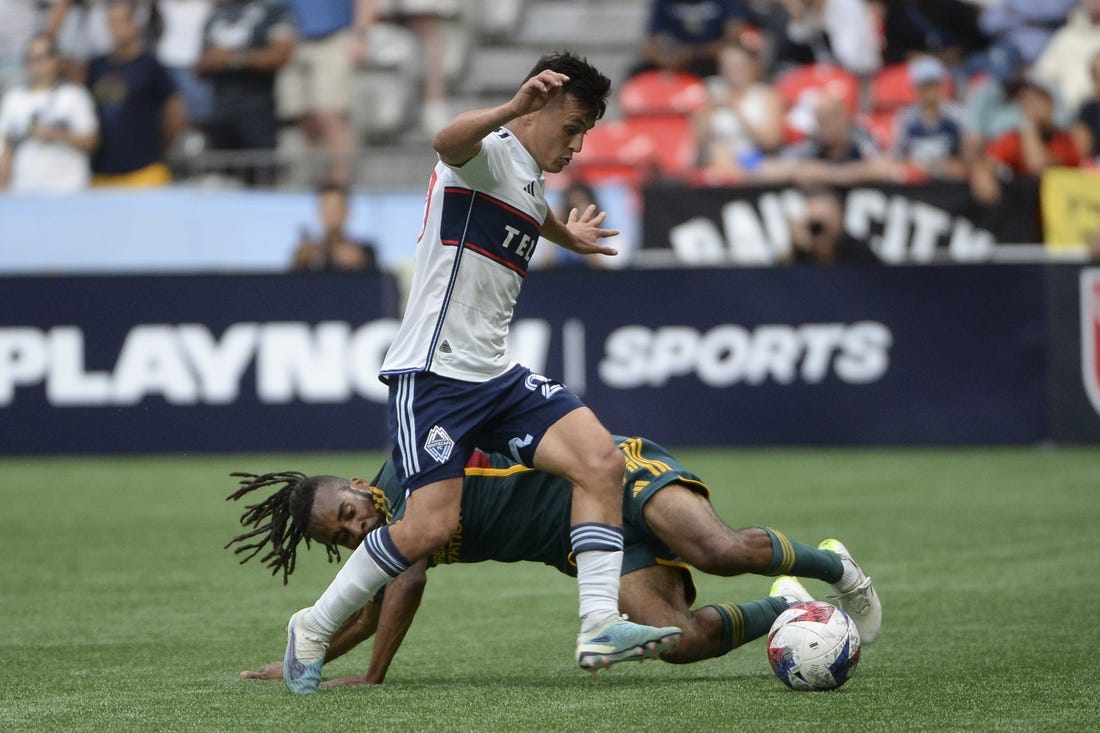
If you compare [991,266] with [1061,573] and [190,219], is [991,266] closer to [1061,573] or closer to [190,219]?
[1061,573]

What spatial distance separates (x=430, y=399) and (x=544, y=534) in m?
0.76

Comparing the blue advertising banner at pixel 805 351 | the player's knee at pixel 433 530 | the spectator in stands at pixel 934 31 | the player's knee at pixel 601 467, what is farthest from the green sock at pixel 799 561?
the spectator in stands at pixel 934 31

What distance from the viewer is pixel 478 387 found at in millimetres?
5922

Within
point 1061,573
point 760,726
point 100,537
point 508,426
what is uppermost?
point 508,426

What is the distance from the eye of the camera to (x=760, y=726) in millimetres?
4973

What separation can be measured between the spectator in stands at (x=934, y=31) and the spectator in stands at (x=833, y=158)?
232 centimetres

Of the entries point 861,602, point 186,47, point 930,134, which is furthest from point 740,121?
point 861,602

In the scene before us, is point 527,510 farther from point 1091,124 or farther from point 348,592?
point 1091,124

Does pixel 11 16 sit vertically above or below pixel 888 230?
→ above

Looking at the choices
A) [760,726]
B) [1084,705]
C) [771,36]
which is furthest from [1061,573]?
[771,36]

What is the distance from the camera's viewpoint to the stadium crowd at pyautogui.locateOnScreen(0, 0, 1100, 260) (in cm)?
1647

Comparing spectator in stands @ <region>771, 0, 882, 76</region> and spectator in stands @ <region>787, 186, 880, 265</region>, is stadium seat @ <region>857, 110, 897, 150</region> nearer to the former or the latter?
spectator in stands @ <region>771, 0, 882, 76</region>

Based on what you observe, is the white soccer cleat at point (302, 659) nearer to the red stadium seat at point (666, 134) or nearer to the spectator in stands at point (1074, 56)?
the red stadium seat at point (666, 134)

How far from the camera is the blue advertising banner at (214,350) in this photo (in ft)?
46.7
